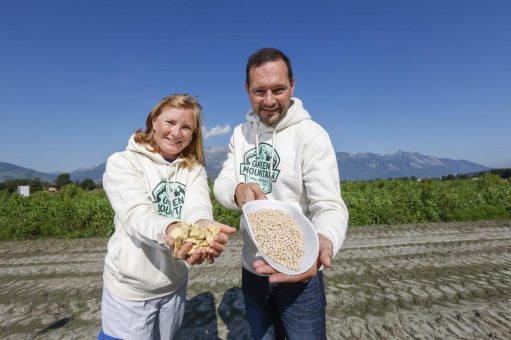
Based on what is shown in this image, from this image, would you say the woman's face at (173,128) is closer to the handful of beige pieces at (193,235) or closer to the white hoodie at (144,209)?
the white hoodie at (144,209)

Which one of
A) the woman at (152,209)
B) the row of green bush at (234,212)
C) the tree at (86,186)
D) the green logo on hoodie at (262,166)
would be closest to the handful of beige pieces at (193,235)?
the woman at (152,209)

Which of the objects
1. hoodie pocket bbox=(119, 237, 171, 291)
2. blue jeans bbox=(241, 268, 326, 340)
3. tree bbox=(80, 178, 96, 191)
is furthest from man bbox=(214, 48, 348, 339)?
tree bbox=(80, 178, 96, 191)

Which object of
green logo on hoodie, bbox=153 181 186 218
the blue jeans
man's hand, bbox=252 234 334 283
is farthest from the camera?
green logo on hoodie, bbox=153 181 186 218

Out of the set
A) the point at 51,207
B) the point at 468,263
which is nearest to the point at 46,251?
the point at 51,207

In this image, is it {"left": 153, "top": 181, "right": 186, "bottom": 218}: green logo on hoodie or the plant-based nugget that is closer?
the plant-based nugget

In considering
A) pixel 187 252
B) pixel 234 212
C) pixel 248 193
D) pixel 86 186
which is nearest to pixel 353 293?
pixel 248 193

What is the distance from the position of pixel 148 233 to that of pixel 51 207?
470 inches

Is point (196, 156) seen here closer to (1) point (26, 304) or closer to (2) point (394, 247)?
(1) point (26, 304)

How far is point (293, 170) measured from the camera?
1872 mm

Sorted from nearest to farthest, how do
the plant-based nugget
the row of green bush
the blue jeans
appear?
the plant-based nugget
the blue jeans
the row of green bush

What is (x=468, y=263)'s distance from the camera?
669cm

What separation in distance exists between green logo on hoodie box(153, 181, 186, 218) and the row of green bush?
9326 millimetres

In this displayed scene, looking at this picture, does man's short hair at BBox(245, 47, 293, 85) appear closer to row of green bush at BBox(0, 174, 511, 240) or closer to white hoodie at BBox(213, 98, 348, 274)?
white hoodie at BBox(213, 98, 348, 274)

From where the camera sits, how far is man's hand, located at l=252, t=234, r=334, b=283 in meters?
1.51
